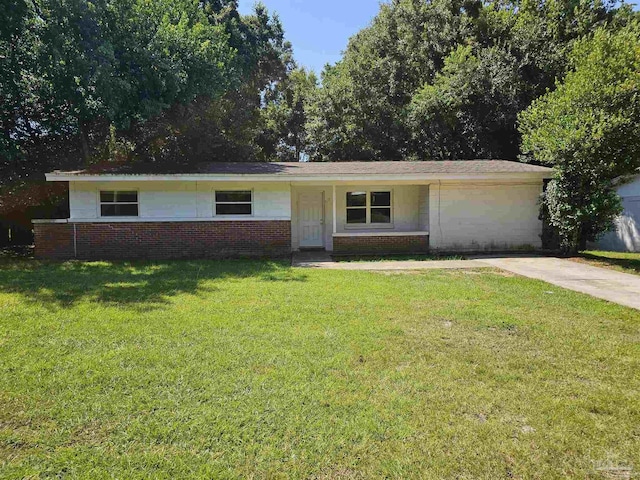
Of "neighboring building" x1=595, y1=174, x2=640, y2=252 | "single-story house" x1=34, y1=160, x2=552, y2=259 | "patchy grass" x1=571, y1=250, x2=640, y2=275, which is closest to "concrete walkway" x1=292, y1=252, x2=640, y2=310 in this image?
"patchy grass" x1=571, y1=250, x2=640, y2=275

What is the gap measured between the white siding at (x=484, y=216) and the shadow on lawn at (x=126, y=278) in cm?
563

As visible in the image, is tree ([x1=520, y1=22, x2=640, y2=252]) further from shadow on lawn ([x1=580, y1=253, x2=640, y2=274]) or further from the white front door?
the white front door

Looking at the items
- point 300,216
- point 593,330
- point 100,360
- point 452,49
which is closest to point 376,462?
point 100,360

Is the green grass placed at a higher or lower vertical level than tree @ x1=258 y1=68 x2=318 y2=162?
lower

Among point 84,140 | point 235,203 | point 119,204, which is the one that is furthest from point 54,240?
point 84,140

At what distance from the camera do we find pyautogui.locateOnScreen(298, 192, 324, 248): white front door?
1402 centimetres

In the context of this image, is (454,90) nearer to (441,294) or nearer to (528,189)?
(528,189)

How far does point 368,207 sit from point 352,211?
1.90 ft

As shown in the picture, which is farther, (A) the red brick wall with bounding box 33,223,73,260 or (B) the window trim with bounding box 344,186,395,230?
(B) the window trim with bounding box 344,186,395,230

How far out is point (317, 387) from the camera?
11.6 feet

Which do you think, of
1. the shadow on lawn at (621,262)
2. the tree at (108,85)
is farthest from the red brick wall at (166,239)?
the shadow on lawn at (621,262)

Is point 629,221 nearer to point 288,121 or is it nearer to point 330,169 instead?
point 330,169

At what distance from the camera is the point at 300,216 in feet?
46.1

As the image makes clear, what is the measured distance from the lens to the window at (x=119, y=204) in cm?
1216
